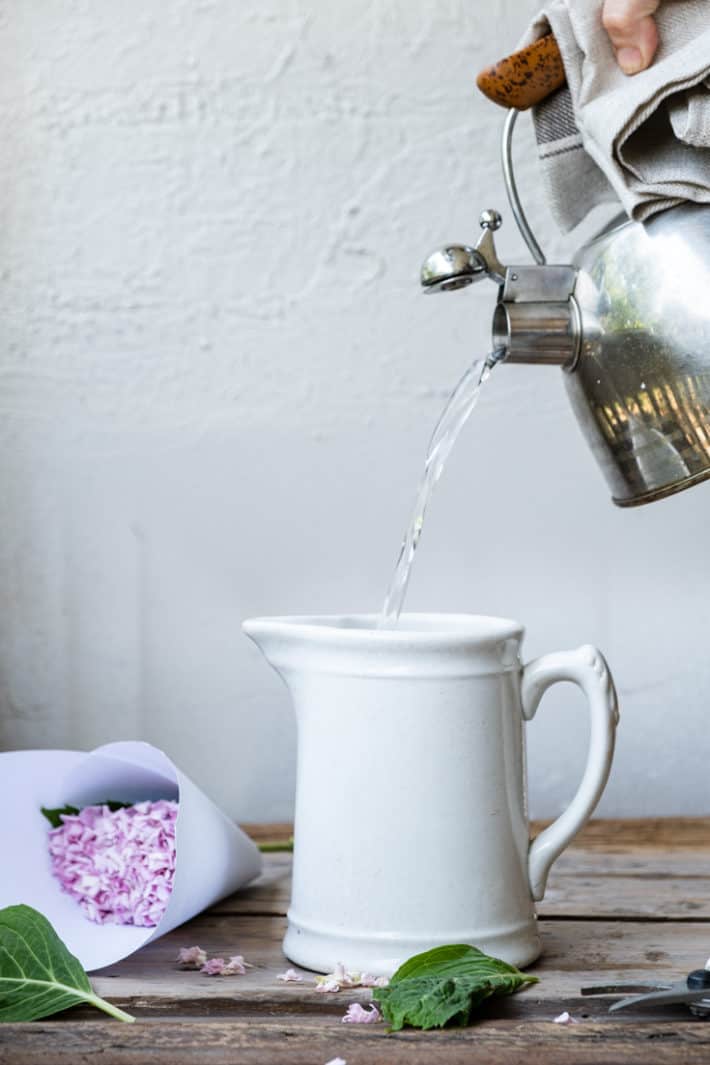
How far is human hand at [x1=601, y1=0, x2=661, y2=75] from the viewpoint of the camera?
2.15ft

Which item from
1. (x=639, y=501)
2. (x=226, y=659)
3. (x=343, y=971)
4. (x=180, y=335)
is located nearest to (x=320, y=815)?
(x=343, y=971)

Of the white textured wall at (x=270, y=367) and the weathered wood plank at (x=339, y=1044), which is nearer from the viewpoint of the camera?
the weathered wood plank at (x=339, y=1044)

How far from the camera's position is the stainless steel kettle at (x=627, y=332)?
2.10 ft

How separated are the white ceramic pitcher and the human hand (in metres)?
0.31

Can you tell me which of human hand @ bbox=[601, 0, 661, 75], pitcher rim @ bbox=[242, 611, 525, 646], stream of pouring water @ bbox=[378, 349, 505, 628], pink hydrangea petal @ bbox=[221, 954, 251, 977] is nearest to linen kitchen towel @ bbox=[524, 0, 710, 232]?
human hand @ bbox=[601, 0, 661, 75]

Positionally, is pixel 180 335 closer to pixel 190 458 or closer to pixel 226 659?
pixel 190 458

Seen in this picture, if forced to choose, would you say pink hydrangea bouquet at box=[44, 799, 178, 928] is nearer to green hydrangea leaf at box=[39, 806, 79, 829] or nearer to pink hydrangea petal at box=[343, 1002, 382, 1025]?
green hydrangea leaf at box=[39, 806, 79, 829]

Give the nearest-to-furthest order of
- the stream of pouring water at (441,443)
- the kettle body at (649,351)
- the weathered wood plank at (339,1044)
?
the weathered wood plank at (339,1044) → the kettle body at (649,351) → the stream of pouring water at (441,443)

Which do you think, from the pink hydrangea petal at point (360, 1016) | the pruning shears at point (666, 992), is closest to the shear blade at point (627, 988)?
the pruning shears at point (666, 992)

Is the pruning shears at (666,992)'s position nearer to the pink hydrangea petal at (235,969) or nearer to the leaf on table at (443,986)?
the leaf on table at (443,986)

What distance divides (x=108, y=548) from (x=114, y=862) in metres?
0.39

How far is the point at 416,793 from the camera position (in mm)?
619

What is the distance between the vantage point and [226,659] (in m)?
1.08

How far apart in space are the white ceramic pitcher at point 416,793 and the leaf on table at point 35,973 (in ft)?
0.41
